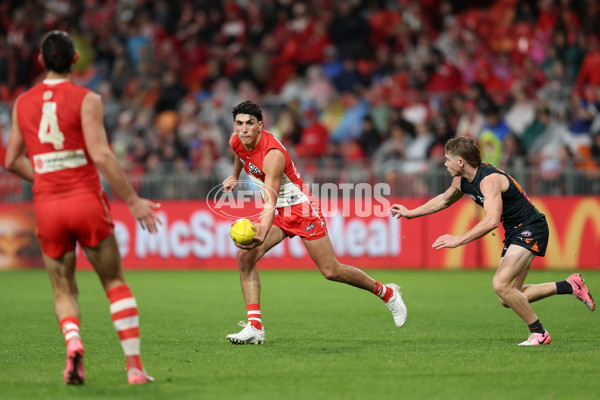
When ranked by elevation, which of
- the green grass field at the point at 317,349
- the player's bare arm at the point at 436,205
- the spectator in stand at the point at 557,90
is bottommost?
the green grass field at the point at 317,349

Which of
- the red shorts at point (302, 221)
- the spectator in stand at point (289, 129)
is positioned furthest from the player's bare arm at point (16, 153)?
the spectator in stand at point (289, 129)

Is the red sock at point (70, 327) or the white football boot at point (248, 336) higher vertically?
the red sock at point (70, 327)

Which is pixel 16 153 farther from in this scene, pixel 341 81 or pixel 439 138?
pixel 341 81

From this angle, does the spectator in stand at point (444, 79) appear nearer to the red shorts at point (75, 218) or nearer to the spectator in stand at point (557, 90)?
the spectator in stand at point (557, 90)

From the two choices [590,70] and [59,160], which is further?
[590,70]

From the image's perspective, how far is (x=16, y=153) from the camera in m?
6.43

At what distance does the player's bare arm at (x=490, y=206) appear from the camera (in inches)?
311

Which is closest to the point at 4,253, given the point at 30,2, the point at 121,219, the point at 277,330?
the point at 121,219

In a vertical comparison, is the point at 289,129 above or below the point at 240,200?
above

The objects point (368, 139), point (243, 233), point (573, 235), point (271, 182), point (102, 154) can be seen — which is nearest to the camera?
point (102, 154)

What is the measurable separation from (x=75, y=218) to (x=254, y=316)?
10.2 ft

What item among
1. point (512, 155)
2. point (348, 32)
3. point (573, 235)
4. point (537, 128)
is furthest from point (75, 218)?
point (348, 32)

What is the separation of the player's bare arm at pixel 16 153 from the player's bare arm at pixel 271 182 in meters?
2.41

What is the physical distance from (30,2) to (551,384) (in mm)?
22404
